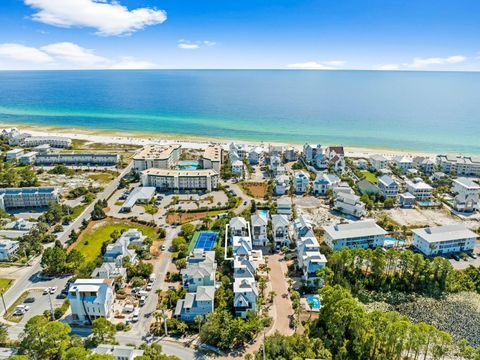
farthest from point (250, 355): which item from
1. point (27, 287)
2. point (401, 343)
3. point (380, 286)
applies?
point (27, 287)

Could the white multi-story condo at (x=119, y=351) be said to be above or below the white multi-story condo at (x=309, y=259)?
below

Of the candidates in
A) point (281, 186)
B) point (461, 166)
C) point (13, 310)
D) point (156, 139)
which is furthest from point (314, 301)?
point (156, 139)

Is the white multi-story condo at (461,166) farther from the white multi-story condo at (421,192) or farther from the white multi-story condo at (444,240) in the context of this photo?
the white multi-story condo at (444,240)

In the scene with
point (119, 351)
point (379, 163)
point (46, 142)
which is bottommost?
point (119, 351)

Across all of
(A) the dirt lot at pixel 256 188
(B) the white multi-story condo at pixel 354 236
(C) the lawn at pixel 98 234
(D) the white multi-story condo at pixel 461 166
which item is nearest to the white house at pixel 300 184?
(A) the dirt lot at pixel 256 188

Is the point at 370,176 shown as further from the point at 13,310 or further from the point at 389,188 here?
the point at 13,310

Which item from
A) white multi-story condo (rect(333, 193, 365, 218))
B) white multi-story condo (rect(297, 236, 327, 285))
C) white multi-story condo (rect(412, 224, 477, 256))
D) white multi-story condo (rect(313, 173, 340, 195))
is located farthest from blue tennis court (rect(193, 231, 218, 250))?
white multi-story condo (rect(412, 224, 477, 256))
